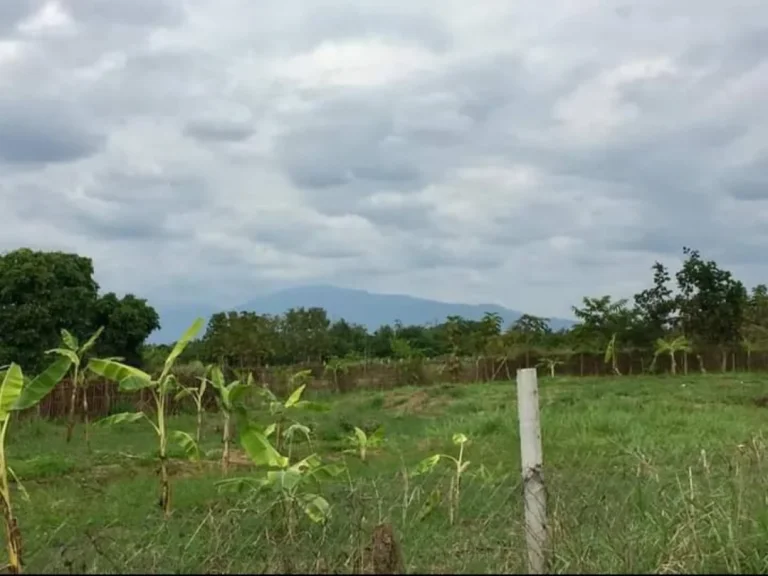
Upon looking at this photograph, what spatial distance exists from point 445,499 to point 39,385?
3194 millimetres

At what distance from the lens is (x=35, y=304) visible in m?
26.3

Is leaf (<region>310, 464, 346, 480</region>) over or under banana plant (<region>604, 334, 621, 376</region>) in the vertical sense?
under

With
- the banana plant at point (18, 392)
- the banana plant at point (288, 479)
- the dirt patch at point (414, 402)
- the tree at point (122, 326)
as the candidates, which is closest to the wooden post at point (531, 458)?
the banana plant at point (288, 479)

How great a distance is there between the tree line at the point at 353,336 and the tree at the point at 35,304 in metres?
0.03

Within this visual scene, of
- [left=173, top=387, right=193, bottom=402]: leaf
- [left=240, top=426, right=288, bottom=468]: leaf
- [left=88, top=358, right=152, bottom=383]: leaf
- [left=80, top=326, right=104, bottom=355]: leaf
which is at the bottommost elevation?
[left=240, top=426, right=288, bottom=468]: leaf

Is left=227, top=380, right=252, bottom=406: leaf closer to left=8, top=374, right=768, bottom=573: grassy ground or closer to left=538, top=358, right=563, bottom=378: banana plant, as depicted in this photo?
left=8, top=374, right=768, bottom=573: grassy ground

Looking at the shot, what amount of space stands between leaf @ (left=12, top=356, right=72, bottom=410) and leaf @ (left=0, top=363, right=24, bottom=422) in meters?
0.12

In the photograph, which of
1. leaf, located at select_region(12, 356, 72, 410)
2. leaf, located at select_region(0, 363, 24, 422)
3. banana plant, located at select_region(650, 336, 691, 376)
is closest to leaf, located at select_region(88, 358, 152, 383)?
leaf, located at select_region(0, 363, 24, 422)

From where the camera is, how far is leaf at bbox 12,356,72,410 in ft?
18.5

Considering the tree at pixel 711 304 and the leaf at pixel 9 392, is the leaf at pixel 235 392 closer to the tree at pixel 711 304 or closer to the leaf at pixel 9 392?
the leaf at pixel 9 392

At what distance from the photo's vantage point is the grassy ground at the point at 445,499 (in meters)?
4.09

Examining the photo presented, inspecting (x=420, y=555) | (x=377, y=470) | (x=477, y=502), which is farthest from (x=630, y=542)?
(x=377, y=470)

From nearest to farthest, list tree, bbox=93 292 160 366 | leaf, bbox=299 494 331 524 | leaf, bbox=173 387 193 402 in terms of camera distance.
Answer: leaf, bbox=299 494 331 524, leaf, bbox=173 387 193 402, tree, bbox=93 292 160 366

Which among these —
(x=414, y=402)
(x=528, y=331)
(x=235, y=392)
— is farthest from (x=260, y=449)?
(x=528, y=331)
